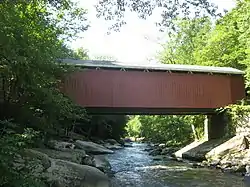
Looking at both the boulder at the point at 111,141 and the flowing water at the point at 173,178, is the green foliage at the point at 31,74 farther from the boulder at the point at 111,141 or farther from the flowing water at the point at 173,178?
the boulder at the point at 111,141

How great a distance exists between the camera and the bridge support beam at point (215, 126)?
19.0 metres

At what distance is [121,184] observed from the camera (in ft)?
32.6

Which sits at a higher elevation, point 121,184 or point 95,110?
point 95,110

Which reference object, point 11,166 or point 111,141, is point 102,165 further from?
point 111,141

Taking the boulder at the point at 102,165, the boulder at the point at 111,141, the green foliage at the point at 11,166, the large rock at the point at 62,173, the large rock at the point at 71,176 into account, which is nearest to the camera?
the green foliage at the point at 11,166

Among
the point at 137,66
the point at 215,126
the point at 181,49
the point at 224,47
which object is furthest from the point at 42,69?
the point at 181,49

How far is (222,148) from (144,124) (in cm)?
2049

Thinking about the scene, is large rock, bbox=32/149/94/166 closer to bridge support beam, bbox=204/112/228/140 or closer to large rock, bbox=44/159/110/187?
large rock, bbox=44/159/110/187

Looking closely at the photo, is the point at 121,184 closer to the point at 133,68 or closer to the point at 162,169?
the point at 162,169

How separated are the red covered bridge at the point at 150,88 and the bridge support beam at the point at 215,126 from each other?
3.24ft

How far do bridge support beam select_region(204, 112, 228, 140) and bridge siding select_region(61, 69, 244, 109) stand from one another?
3.27 feet

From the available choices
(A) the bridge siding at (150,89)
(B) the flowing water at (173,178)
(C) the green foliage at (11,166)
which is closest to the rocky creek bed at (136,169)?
(B) the flowing water at (173,178)

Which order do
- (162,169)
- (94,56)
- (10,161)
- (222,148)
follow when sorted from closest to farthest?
(10,161)
(162,169)
(222,148)
(94,56)

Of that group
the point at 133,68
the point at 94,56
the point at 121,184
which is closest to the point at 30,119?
the point at 121,184
